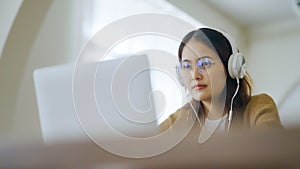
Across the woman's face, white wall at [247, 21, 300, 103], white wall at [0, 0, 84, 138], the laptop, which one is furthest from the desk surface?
white wall at [247, 21, 300, 103]

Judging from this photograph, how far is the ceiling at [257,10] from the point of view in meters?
2.60

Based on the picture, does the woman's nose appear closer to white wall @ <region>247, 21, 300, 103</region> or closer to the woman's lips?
the woman's lips

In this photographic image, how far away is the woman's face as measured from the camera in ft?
2.87

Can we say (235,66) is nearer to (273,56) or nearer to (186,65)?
(186,65)

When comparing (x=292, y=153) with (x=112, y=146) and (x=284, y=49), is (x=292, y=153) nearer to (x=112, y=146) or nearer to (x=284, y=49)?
(x=112, y=146)

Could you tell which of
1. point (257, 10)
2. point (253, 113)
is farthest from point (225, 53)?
point (257, 10)

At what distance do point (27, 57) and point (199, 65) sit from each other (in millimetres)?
1323

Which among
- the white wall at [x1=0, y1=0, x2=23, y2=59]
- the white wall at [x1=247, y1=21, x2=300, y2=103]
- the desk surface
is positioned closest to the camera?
the desk surface

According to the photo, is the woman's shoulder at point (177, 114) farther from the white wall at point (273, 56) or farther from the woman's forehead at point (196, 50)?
Answer: the white wall at point (273, 56)

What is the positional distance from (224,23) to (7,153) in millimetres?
2418

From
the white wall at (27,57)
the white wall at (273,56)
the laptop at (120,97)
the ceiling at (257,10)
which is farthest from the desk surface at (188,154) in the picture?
the white wall at (273,56)

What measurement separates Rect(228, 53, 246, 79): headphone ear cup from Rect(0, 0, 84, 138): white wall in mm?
1161

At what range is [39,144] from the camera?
343 millimetres

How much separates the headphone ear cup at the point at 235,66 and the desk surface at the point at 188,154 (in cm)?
64
